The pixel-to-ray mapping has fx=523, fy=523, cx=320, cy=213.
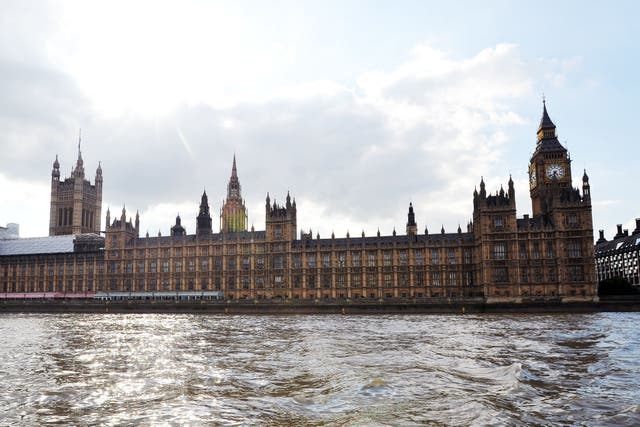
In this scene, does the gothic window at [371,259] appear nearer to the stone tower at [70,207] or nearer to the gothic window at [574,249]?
the gothic window at [574,249]

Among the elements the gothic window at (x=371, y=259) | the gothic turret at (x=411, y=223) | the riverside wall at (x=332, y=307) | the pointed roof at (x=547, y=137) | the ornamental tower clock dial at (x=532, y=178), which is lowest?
the riverside wall at (x=332, y=307)

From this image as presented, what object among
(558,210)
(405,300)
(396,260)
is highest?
(558,210)

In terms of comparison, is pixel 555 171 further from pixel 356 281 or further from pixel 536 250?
pixel 356 281

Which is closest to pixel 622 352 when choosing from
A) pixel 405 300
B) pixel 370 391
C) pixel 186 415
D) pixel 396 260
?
pixel 370 391

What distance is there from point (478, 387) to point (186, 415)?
10.9m

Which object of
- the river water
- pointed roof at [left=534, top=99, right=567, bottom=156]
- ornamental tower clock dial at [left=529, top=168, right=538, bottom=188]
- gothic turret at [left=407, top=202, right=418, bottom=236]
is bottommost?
the river water

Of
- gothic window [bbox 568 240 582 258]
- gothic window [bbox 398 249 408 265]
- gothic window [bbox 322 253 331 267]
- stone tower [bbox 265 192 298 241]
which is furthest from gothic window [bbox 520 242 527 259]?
stone tower [bbox 265 192 298 241]

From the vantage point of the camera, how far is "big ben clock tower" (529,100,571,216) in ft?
381

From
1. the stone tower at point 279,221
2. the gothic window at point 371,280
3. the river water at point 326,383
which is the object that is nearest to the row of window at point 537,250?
the gothic window at point 371,280

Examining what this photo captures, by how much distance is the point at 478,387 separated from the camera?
786 inches

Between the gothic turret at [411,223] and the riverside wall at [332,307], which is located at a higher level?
the gothic turret at [411,223]

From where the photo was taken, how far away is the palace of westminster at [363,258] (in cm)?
10062

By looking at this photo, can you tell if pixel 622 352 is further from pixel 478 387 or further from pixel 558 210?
pixel 558 210

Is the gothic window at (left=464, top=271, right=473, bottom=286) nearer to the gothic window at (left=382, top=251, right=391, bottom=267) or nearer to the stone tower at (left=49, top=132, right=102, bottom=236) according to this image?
the gothic window at (left=382, top=251, right=391, bottom=267)
